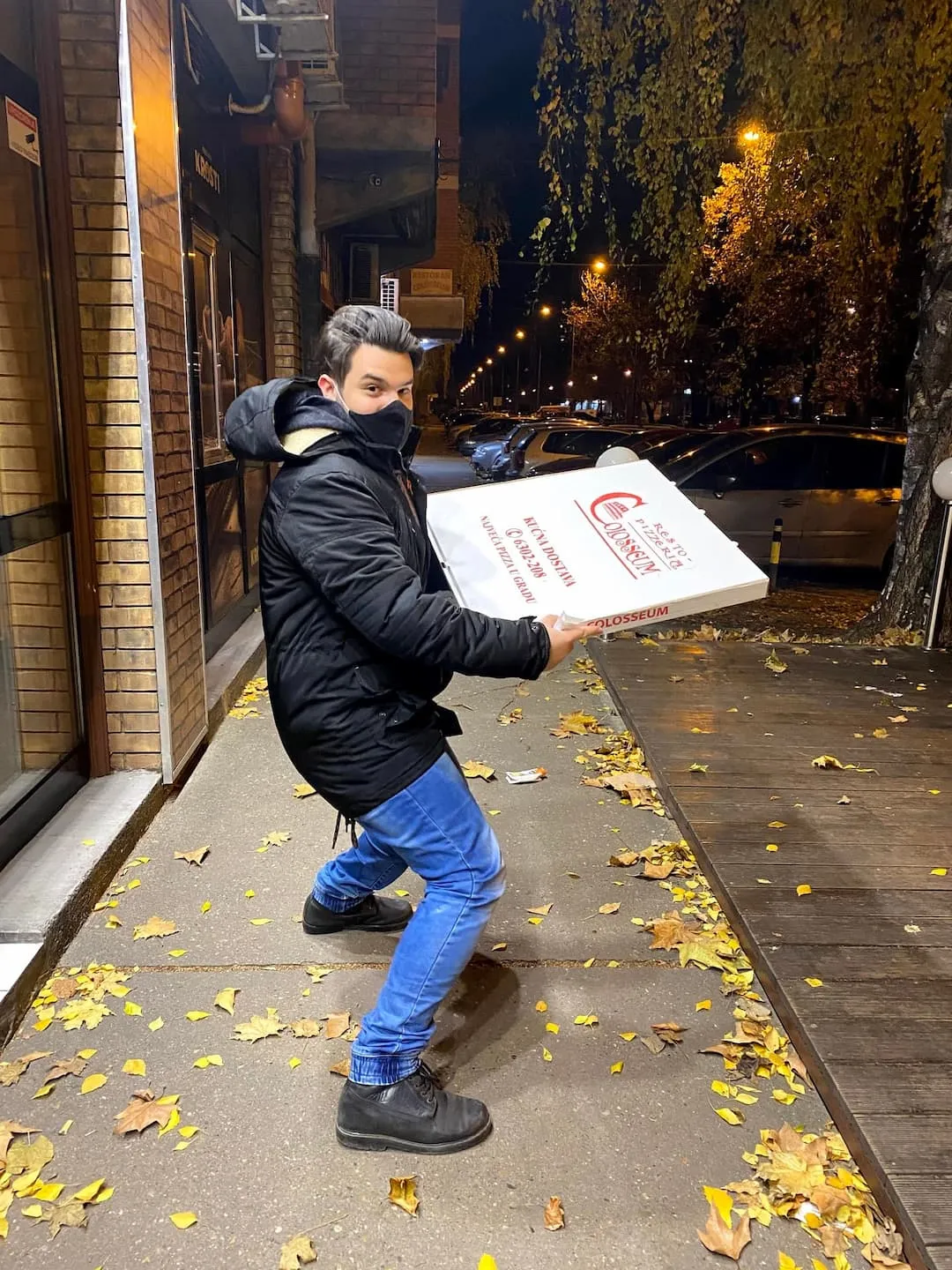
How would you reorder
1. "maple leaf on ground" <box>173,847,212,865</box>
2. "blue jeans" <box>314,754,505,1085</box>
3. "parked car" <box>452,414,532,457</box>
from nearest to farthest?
1. "blue jeans" <box>314,754,505,1085</box>
2. "maple leaf on ground" <box>173,847,212,865</box>
3. "parked car" <box>452,414,532,457</box>

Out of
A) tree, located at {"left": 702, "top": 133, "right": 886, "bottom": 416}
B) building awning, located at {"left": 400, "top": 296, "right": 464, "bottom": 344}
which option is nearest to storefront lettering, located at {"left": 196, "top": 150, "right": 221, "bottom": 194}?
tree, located at {"left": 702, "top": 133, "right": 886, "bottom": 416}

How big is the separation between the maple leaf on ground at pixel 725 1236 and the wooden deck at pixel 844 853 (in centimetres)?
35

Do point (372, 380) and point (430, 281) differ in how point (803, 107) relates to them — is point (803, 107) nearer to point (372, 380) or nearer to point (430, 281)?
point (372, 380)

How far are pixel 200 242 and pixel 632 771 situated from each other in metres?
4.37

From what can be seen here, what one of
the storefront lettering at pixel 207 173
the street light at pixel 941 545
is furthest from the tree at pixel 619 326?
the storefront lettering at pixel 207 173

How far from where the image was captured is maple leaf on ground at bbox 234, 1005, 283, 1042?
293 cm

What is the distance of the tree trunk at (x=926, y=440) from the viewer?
7.55 m

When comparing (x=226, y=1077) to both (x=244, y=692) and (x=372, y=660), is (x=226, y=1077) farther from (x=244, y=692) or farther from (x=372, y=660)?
(x=244, y=692)

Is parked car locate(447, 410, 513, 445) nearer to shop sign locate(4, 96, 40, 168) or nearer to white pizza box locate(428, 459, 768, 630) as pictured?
shop sign locate(4, 96, 40, 168)

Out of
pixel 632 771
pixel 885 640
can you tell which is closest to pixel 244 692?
pixel 632 771

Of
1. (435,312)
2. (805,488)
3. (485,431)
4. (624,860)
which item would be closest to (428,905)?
(624,860)

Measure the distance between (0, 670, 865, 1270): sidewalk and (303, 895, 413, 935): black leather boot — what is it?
0.05 metres

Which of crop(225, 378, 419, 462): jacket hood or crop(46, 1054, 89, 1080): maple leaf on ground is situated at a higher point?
crop(225, 378, 419, 462): jacket hood

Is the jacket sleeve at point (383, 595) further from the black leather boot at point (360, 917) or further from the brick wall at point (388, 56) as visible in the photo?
the brick wall at point (388, 56)
